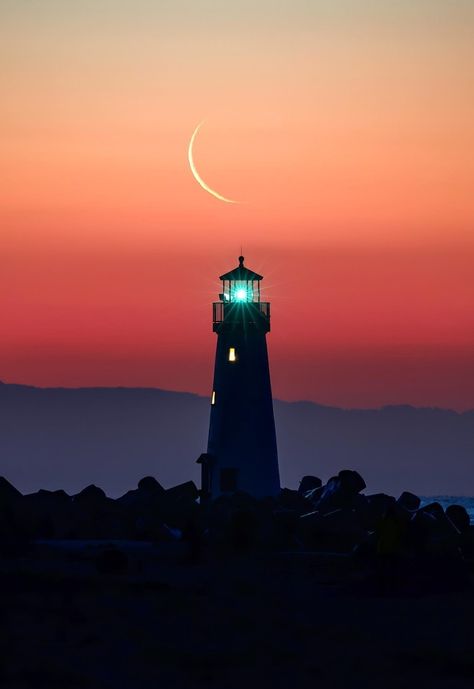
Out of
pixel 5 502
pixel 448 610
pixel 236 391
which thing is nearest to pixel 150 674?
pixel 448 610

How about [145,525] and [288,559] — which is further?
[145,525]

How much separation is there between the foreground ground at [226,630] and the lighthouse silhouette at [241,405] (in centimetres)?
1846

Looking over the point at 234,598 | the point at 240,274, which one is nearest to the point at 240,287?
the point at 240,274

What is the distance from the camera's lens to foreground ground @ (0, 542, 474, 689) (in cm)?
1808

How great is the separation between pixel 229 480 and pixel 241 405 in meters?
2.84

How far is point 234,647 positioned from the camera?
20188 mm

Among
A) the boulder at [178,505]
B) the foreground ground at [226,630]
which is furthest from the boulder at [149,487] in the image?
the foreground ground at [226,630]

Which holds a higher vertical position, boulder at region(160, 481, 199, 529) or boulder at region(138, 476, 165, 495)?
boulder at region(138, 476, 165, 495)

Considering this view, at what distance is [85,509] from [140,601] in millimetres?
21404

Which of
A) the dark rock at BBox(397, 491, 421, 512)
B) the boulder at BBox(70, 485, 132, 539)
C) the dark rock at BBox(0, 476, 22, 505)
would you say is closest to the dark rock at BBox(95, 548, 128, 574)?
the dark rock at BBox(0, 476, 22, 505)

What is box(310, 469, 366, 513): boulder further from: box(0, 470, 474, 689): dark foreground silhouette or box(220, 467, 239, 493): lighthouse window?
box(220, 467, 239, 493): lighthouse window

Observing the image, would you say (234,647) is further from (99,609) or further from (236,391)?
(236,391)

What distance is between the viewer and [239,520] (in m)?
41.4

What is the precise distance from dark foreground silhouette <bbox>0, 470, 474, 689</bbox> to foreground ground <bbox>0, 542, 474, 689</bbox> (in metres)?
0.04
